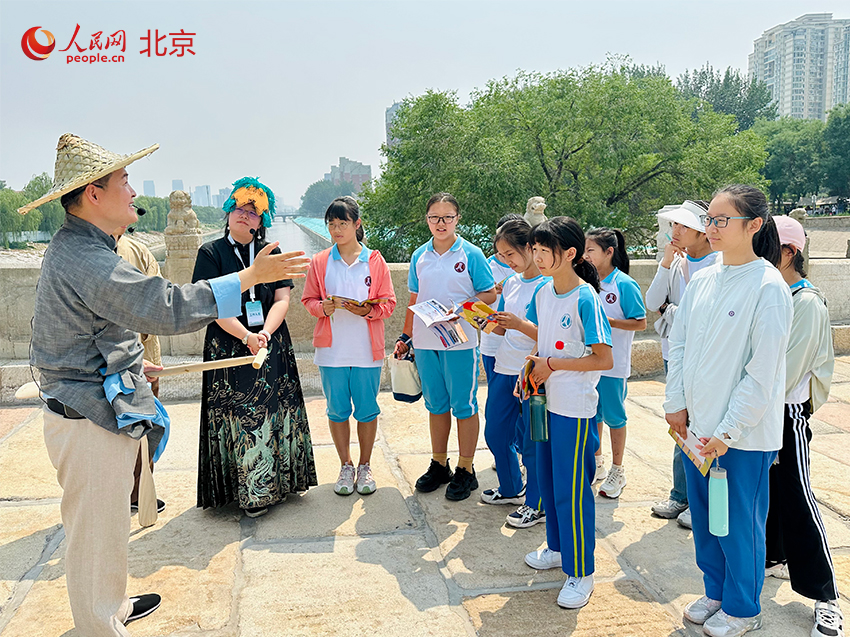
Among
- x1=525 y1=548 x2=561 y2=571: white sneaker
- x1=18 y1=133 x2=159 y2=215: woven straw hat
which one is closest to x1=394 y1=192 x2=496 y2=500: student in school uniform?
x1=525 y1=548 x2=561 y2=571: white sneaker

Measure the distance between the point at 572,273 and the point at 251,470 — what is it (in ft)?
7.01

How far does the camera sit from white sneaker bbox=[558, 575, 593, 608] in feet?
9.51

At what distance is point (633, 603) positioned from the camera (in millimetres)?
2965

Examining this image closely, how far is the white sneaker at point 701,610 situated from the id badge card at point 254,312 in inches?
101

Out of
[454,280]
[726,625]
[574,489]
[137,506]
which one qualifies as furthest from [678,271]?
[137,506]

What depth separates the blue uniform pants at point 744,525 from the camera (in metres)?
2.53

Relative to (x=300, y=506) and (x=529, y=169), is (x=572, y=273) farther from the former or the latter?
(x=529, y=169)

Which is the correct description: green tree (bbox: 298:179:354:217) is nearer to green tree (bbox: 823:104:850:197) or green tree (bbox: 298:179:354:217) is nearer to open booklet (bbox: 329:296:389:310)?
green tree (bbox: 823:104:850:197)

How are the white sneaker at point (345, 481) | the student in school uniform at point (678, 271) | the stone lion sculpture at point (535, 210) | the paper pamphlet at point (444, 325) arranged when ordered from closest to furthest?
the student in school uniform at point (678, 271)
the paper pamphlet at point (444, 325)
the white sneaker at point (345, 481)
the stone lion sculpture at point (535, 210)

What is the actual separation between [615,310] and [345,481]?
1985 millimetres

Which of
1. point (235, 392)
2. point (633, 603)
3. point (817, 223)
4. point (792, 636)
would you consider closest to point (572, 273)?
point (633, 603)

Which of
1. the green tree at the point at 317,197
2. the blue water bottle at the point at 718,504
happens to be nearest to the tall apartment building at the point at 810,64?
the green tree at the point at 317,197

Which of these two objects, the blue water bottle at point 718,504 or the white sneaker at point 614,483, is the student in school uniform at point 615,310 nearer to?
the white sneaker at point 614,483

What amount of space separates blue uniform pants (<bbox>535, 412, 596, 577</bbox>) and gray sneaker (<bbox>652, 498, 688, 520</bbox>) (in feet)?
3.45
